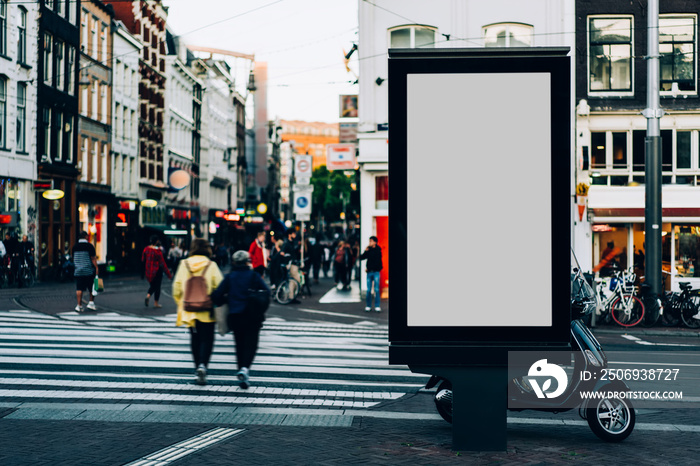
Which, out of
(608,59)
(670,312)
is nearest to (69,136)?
(608,59)

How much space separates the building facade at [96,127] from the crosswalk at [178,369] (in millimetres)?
28073

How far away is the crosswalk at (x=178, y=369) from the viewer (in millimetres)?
9188

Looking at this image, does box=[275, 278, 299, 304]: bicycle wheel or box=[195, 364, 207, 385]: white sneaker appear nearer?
box=[195, 364, 207, 385]: white sneaker

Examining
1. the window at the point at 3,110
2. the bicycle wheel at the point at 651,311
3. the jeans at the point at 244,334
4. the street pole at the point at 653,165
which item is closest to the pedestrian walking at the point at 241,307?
the jeans at the point at 244,334

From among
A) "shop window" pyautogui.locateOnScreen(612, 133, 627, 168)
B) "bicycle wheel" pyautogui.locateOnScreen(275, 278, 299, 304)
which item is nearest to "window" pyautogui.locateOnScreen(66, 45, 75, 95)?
"bicycle wheel" pyautogui.locateOnScreen(275, 278, 299, 304)

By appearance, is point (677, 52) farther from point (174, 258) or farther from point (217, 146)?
point (217, 146)

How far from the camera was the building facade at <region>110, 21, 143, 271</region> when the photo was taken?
4778cm

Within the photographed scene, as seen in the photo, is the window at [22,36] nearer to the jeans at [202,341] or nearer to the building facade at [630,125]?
the building facade at [630,125]

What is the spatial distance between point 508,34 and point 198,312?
18.0 m

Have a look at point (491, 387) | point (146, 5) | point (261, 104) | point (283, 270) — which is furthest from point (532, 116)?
point (261, 104)

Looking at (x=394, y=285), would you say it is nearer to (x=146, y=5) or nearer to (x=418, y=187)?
(x=418, y=187)

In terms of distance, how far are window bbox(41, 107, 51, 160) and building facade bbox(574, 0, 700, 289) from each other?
23.0 metres

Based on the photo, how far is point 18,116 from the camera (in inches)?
1382

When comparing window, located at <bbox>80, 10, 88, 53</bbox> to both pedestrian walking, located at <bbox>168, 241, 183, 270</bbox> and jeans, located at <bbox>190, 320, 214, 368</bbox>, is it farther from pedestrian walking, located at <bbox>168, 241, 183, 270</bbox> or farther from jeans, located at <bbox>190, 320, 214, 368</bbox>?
jeans, located at <bbox>190, 320, 214, 368</bbox>
